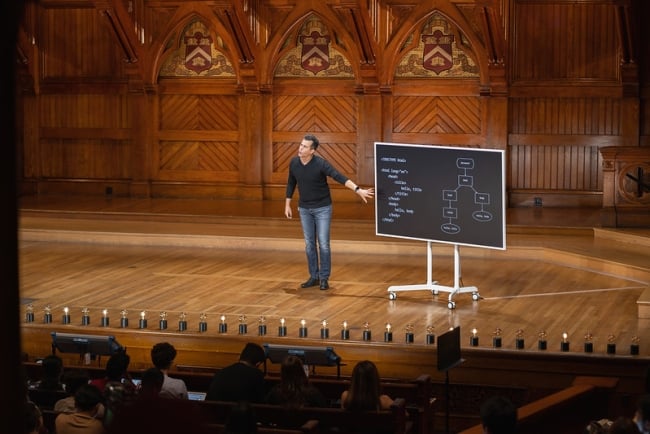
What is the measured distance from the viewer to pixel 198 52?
43.9 ft

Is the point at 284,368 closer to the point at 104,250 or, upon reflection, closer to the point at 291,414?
the point at 291,414

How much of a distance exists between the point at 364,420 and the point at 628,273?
501cm

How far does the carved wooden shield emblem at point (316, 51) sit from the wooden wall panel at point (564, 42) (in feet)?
7.16

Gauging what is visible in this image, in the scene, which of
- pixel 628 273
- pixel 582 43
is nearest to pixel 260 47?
pixel 582 43

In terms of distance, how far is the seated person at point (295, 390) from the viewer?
5.16 m

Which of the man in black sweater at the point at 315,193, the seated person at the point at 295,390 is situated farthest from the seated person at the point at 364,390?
the man in black sweater at the point at 315,193

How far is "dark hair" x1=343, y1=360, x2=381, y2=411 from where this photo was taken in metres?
4.92

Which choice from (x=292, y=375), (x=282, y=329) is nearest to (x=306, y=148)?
(x=282, y=329)

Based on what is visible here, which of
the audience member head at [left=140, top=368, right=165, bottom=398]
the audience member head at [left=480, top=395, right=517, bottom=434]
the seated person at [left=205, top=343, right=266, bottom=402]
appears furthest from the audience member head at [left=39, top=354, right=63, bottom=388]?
the audience member head at [left=480, top=395, right=517, bottom=434]

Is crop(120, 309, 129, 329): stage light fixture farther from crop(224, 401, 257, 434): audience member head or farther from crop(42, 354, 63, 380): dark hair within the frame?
crop(224, 401, 257, 434): audience member head

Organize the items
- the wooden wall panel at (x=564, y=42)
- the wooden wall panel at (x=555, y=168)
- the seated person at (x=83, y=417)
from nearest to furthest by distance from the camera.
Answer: the seated person at (x=83, y=417) → the wooden wall panel at (x=564, y=42) → the wooden wall panel at (x=555, y=168)

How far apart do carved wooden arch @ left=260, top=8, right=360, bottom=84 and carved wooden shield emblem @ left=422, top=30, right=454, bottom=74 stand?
2.63ft

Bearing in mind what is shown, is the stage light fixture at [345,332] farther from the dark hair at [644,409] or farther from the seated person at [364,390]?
the dark hair at [644,409]

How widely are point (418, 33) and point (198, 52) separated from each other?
268cm
